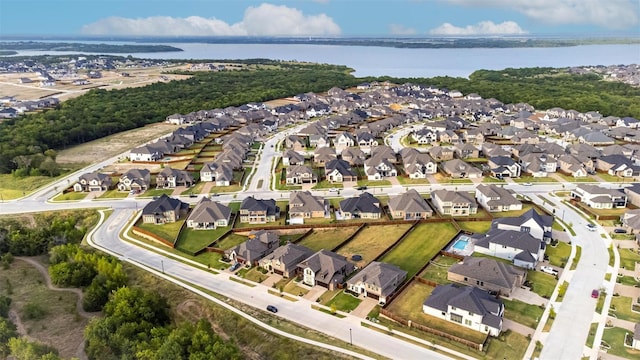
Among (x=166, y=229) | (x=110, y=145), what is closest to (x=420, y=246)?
(x=166, y=229)

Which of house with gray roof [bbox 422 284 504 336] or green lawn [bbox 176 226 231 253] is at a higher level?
house with gray roof [bbox 422 284 504 336]

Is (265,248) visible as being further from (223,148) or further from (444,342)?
(223,148)

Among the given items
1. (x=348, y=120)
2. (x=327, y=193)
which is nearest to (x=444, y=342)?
(x=327, y=193)

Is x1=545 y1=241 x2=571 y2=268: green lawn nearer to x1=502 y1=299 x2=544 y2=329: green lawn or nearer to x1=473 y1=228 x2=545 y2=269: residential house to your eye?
x1=473 y1=228 x2=545 y2=269: residential house

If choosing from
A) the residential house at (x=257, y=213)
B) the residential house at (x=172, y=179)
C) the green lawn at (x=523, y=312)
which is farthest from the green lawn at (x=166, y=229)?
the green lawn at (x=523, y=312)

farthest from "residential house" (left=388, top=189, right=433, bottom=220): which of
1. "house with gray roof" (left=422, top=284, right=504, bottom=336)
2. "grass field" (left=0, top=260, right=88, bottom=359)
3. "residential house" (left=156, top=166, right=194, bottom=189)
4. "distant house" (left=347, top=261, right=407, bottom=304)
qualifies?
"grass field" (left=0, top=260, right=88, bottom=359)

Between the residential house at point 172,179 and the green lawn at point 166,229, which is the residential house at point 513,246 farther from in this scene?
the residential house at point 172,179
